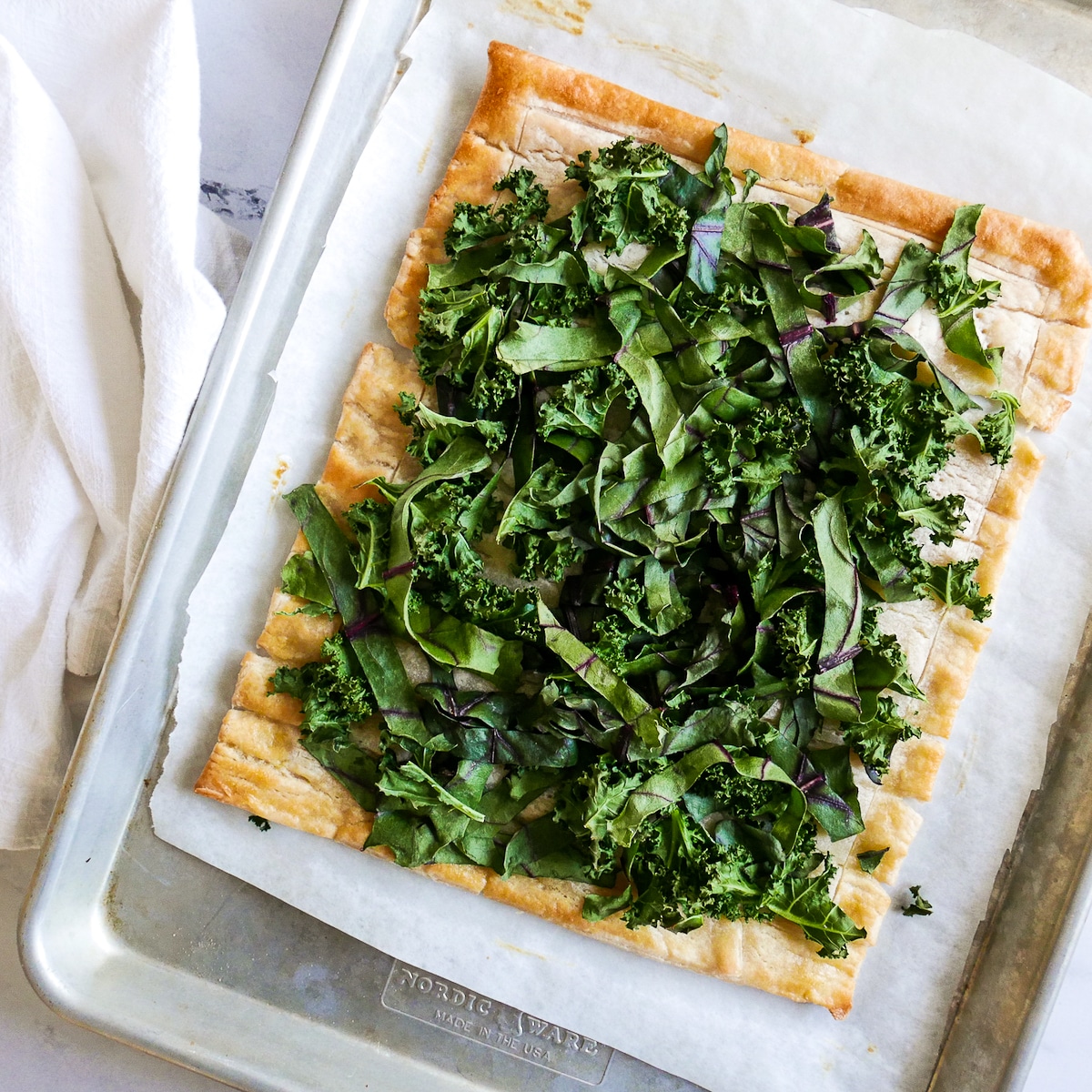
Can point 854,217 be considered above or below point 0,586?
above

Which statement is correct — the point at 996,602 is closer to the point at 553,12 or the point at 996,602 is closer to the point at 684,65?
the point at 684,65

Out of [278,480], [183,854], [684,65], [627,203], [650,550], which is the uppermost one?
[684,65]

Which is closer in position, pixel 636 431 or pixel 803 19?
pixel 636 431

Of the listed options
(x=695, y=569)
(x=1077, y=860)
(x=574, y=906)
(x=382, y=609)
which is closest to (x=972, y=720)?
(x=1077, y=860)

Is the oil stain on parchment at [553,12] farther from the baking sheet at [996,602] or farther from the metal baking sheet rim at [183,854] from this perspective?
the metal baking sheet rim at [183,854]

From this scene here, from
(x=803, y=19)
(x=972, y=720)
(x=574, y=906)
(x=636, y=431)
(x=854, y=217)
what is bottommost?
(x=574, y=906)

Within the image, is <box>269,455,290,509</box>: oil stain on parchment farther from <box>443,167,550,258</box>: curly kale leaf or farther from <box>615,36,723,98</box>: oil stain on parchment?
<box>615,36,723,98</box>: oil stain on parchment

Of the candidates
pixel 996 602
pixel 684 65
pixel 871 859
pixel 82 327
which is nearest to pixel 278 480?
pixel 82 327

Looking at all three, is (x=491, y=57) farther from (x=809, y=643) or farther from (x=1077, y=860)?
(x=1077, y=860)
